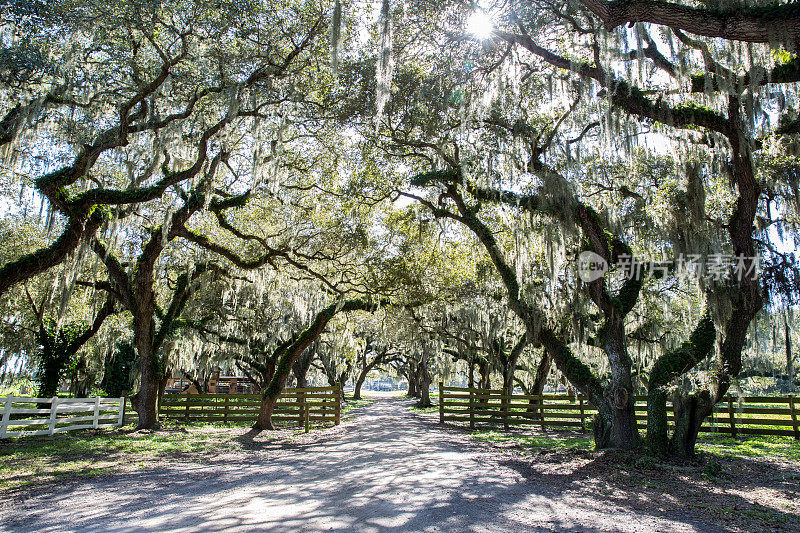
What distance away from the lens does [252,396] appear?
45.3ft

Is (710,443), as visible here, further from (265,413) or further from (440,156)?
(265,413)

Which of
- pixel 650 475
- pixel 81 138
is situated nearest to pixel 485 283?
pixel 650 475

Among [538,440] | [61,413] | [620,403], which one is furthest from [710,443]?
[61,413]

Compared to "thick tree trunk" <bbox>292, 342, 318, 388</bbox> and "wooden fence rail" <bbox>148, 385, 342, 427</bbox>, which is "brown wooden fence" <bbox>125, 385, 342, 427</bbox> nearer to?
"wooden fence rail" <bbox>148, 385, 342, 427</bbox>

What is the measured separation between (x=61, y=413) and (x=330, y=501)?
1115cm

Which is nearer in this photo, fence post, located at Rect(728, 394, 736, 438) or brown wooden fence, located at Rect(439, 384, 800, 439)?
brown wooden fence, located at Rect(439, 384, 800, 439)

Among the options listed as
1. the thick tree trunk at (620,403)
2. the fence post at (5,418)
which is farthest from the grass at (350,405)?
the thick tree trunk at (620,403)

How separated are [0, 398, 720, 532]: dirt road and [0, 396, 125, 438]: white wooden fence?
5096 mm

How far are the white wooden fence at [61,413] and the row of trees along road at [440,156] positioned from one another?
1.35m

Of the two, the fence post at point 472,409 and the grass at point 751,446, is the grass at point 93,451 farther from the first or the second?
the grass at point 751,446

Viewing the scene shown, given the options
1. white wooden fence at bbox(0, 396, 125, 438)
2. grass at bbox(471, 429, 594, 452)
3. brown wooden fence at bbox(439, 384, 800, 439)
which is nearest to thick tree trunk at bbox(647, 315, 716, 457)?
grass at bbox(471, 429, 594, 452)

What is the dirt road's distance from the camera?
153 inches

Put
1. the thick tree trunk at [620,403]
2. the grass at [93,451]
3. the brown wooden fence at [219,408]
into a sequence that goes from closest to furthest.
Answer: the grass at [93,451] → the thick tree trunk at [620,403] → the brown wooden fence at [219,408]

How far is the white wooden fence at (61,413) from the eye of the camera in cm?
957
